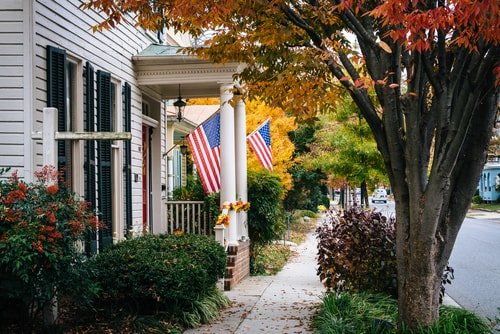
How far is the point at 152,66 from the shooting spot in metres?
12.0

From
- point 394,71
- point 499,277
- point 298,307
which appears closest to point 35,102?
point 394,71

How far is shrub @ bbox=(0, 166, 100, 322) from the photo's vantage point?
5434 millimetres

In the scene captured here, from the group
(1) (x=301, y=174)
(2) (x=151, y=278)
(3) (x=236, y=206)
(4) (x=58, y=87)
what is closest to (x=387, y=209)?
(3) (x=236, y=206)

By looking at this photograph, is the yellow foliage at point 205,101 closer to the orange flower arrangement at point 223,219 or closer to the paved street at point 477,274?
the paved street at point 477,274

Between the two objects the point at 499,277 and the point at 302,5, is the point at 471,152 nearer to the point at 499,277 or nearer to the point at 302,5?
the point at 302,5

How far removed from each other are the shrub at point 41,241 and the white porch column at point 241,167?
6.98 meters

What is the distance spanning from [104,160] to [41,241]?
14.8ft

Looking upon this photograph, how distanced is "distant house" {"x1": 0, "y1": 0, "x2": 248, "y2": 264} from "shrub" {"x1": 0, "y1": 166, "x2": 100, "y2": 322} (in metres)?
1.14

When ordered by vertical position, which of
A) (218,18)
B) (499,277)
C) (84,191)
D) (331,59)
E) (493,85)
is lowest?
(499,277)

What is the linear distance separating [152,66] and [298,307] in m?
5.51

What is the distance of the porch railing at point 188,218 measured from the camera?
1299 cm

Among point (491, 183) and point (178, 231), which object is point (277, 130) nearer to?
point (178, 231)

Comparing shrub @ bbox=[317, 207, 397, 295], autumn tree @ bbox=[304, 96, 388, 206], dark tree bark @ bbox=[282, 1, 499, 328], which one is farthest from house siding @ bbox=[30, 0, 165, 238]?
autumn tree @ bbox=[304, 96, 388, 206]

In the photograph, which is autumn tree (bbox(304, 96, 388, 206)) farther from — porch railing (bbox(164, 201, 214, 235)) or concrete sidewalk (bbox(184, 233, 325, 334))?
porch railing (bbox(164, 201, 214, 235))
